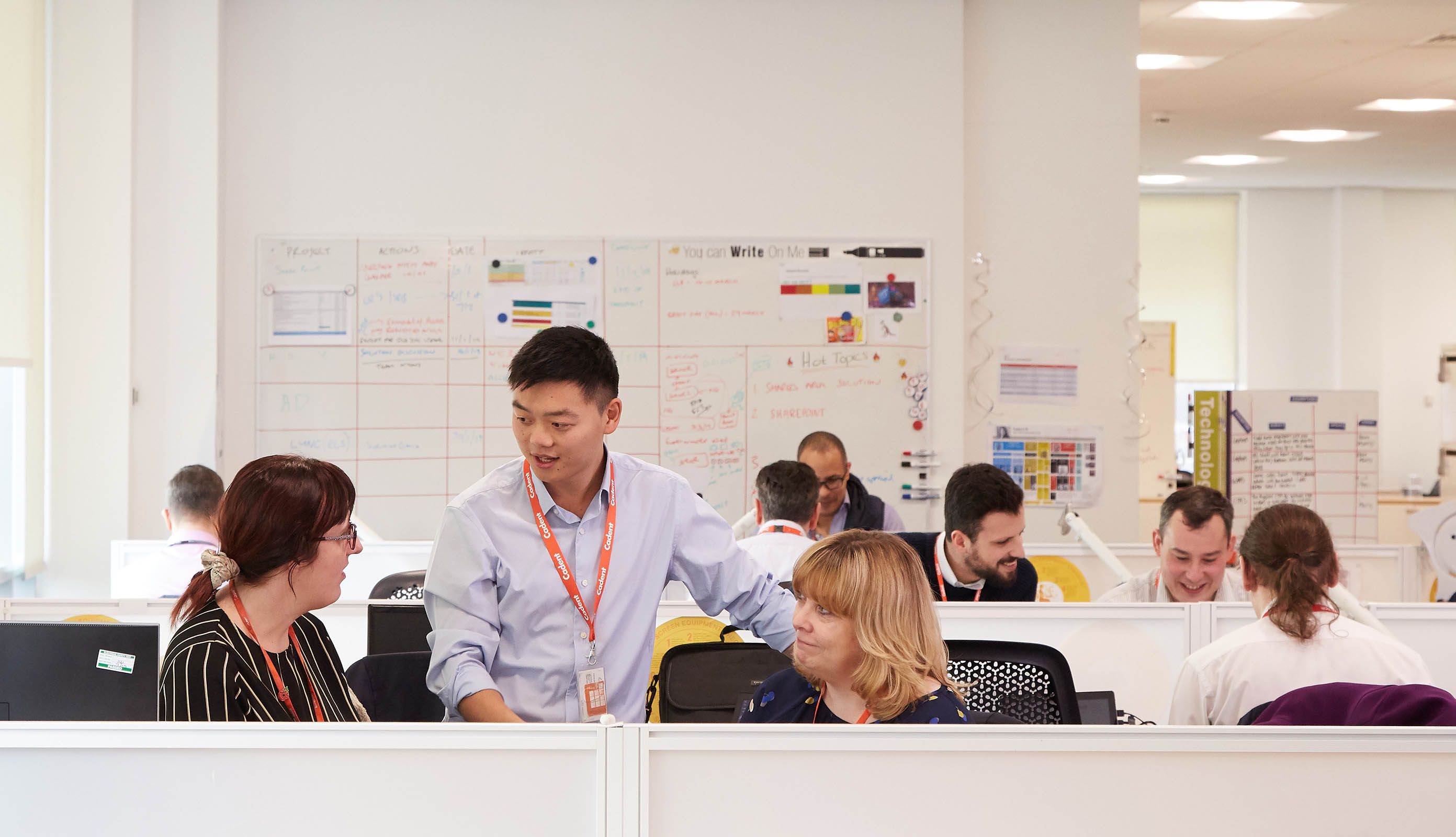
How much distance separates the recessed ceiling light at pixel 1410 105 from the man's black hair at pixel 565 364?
702 cm

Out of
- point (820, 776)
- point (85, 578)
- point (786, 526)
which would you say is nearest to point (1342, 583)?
point (786, 526)

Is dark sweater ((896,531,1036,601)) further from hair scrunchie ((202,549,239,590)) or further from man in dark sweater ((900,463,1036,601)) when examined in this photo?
hair scrunchie ((202,549,239,590))

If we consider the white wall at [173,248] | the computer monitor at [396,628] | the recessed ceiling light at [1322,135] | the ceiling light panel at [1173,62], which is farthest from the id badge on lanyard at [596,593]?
the recessed ceiling light at [1322,135]

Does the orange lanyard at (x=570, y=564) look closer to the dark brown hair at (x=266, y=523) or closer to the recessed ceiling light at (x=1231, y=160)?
the dark brown hair at (x=266, y=523)

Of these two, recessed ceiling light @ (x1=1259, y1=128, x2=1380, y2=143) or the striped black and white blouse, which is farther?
recessed ceiling light @ (x1=1259, y1=128, x2=1380, y2=143)

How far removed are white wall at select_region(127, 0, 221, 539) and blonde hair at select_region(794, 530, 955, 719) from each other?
417 cm

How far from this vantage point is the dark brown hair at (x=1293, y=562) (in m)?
2.23

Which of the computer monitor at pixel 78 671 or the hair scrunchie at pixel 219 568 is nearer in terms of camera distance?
the hair scrunchie at pixel 219 568

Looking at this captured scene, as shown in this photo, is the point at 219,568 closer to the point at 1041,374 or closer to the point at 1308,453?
the point at 1041,374

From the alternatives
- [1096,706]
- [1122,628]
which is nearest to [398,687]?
[1096,706]

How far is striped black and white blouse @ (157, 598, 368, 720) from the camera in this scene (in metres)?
1.42

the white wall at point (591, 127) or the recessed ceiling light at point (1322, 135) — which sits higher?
the recessed ceiling light at point (1322, 135)

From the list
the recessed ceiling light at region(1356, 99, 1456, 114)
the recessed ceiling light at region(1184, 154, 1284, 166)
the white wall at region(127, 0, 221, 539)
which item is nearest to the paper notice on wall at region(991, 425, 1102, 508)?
the recessed ceiling light at region(1356, 99, 1456, 114)

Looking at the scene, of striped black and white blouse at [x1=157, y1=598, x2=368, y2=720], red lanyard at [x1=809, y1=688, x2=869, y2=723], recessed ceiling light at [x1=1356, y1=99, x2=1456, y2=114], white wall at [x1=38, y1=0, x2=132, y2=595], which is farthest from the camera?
recessed ceiling light at [x1=1356, y1=99, x2=1456, y2=114]
